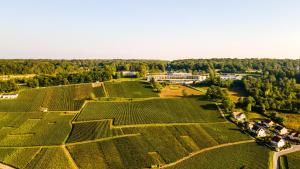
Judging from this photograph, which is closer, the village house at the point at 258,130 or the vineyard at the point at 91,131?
the vineyard at the point at 91,131

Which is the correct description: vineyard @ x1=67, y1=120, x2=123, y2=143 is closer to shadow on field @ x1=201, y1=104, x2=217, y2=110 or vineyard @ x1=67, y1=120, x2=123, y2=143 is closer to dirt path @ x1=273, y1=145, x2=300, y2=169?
shadow on field @ x1=201, y1=104, x2=217, y2=110

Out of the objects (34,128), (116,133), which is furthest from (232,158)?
(34,128)

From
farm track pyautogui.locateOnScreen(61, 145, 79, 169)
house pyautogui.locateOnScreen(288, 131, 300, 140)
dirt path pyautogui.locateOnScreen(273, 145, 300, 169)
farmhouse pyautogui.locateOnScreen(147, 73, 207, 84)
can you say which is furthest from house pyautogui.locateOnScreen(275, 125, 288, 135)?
farmhouse pyautogui.locateOnScreen(147, 73, 207, 84)

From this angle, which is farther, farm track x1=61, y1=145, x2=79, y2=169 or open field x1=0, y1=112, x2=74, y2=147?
open field x1=0, y1=112, x2=74, y2=147

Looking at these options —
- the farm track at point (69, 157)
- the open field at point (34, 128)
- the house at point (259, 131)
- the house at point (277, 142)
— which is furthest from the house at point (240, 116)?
the farm track at point (69, 157)

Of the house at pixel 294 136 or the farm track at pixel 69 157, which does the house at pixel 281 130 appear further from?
the farm track at pixel 69 157

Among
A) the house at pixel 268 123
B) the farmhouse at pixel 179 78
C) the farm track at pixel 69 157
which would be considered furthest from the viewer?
the farmhouse at pixel 179 78

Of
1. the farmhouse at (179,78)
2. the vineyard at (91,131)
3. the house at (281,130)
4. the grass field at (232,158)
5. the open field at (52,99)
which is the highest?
the farmhouse at (179,78)
